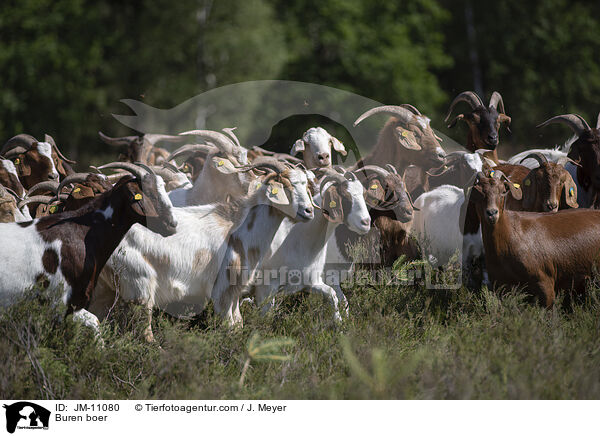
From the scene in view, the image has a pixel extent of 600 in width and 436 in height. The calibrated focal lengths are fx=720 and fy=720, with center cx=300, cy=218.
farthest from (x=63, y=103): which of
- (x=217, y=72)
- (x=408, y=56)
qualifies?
→ (x=408, y=56)

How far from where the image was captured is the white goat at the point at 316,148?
361 inches

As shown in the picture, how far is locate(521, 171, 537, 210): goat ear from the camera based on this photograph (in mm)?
7941

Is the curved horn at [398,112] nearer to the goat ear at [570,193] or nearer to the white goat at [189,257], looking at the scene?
the goat ear at [570,193]

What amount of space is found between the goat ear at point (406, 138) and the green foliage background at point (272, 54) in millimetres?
13411

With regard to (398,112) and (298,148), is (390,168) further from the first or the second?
(298,148)

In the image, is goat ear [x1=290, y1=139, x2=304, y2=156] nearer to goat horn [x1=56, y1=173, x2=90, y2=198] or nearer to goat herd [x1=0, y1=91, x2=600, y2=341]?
goat herd [x1=0, y1=91, x2=600, y2=341]

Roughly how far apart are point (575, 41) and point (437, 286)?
2030 cm

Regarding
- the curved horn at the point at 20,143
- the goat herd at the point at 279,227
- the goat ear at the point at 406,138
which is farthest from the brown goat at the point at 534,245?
the curved horn at the point at 20,143

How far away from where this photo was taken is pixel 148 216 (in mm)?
5934

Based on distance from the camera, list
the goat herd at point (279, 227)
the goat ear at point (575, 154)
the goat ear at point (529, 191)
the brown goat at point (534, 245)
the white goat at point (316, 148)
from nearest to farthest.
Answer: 1. the goat herd at point (279, 227)
2. the brown goat at point (534, 245)
3. the goat ear at point (529, 191)
4. the goat ear at point (575, 154)
5. the white goat at point (316, 148)

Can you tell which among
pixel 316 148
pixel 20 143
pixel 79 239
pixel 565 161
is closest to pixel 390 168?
pixel 316 148

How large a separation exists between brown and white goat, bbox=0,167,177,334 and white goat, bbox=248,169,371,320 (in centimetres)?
130
